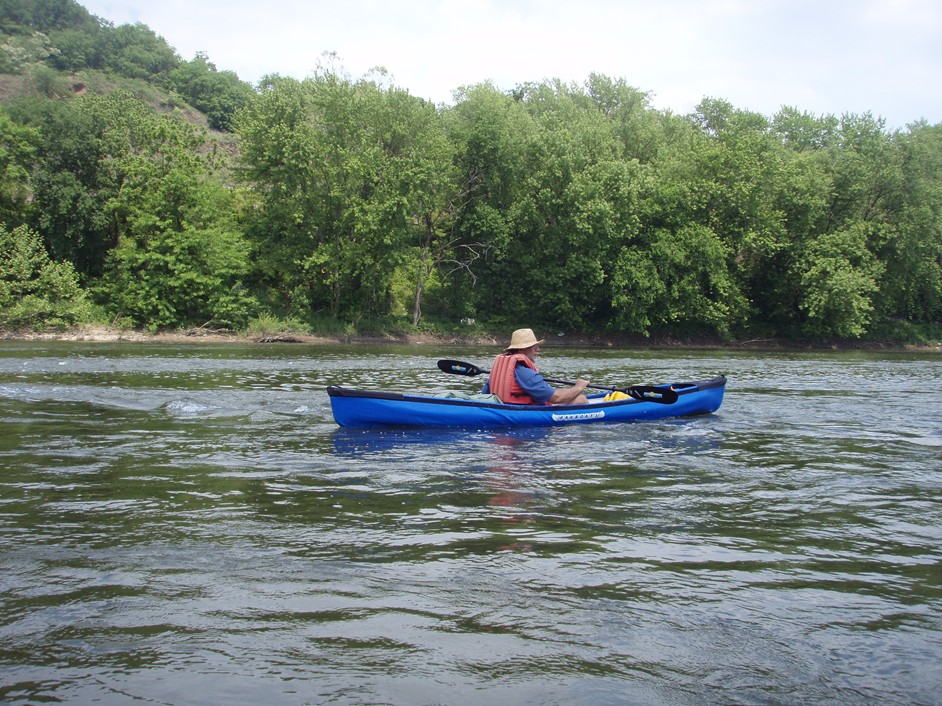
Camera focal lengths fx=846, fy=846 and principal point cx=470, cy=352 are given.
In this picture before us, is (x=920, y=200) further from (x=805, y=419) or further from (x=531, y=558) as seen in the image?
(x=531, y=558)

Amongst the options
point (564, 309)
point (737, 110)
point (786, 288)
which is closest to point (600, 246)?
point (564, 309)

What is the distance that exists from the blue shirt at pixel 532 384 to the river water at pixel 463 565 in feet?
1.67

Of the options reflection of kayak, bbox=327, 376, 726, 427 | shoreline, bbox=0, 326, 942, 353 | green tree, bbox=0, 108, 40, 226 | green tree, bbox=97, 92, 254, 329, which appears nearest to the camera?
reflection of kayak, bbox=327, 376, 726, 427

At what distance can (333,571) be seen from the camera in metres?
5.00

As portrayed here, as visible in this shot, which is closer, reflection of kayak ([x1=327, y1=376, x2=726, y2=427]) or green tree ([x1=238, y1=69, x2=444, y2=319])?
reflection of kayak ([x1=327, y1=376, x2=726, y2=427])

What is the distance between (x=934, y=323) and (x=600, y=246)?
758 inches

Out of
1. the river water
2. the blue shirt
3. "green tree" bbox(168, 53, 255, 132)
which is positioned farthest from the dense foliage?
"green tree" bbox(168, 53, 255, 132)

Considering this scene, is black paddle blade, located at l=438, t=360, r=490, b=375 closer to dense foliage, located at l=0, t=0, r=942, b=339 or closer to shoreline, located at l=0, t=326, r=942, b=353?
shoreline, located at l=0, t=326, r=942, b=353

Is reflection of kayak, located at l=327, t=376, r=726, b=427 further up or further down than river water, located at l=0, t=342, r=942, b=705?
further up

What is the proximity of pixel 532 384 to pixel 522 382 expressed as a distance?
5.3 inches

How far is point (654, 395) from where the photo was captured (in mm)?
12070

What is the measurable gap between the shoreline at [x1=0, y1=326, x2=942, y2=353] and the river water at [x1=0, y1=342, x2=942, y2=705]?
21.0 metres

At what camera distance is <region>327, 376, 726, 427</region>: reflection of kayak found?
10.4 metres

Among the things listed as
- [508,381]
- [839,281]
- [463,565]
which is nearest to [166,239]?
[508,381]
